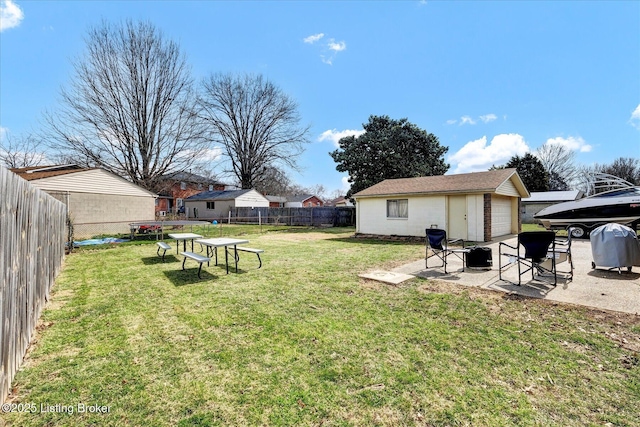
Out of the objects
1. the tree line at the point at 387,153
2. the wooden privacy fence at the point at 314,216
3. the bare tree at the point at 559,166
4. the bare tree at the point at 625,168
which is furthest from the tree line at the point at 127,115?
the bare tree at the point at 625,168

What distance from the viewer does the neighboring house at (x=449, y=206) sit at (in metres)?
12.9

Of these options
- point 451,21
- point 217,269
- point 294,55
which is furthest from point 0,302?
point 294,55

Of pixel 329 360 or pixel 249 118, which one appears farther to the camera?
pixel 249 118

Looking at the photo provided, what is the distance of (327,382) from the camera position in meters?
2.57

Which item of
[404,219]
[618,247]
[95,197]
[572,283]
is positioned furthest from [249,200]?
[618,247]

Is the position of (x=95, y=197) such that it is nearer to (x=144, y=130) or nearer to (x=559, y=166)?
(x=144, y=130)

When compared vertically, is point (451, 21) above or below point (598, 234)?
above

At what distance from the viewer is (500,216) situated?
1503 cm

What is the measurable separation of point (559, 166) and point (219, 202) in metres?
49.8

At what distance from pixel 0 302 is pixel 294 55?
59.2ft

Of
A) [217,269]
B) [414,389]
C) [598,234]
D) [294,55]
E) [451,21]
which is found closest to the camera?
[414,389]

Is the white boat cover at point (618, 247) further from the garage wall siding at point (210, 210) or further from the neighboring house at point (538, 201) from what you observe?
the garage wall siding at point (210, 210)

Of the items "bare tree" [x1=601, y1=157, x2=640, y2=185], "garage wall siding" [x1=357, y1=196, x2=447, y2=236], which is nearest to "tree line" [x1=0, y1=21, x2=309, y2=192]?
"garage wall siding" [x1=357, y1=196, x2=447, y2=236]

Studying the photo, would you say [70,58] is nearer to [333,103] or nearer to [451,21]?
[333,103]
